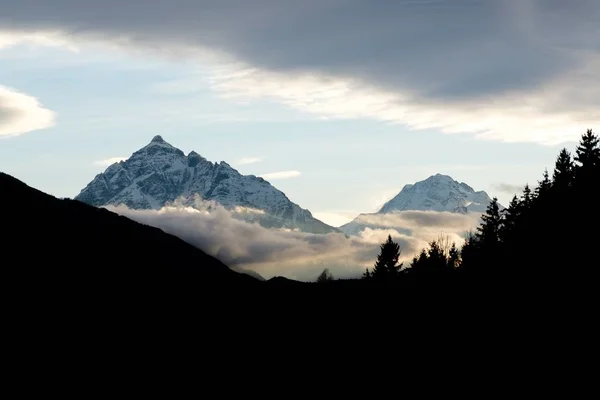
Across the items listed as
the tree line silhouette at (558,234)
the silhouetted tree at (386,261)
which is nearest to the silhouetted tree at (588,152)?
the tree line silhouette at (558,234)

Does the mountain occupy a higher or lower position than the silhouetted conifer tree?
lower

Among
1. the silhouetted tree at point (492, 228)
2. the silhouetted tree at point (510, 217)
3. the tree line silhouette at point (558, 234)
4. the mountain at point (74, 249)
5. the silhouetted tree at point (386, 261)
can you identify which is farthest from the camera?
the silhouetted tree at point (386, 261)

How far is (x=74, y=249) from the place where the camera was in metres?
80.5

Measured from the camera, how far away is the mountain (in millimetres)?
72250

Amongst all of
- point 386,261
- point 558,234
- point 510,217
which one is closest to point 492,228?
point 510,217

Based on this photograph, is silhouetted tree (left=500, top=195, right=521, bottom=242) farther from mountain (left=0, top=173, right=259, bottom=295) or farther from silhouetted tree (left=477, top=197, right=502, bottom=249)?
mountain (left=0, top=173, right=259, bottom=295)

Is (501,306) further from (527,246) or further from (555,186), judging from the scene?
(555,186)

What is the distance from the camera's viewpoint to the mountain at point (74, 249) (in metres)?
72.2

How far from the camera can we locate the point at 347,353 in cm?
5609

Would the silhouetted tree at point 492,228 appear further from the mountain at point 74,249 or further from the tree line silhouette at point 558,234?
the mountain at point 74,249

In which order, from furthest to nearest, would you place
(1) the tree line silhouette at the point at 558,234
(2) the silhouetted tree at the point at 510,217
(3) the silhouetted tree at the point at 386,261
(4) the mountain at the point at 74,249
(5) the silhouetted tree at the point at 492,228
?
(3) the silhouetted tree at the point at 386,261 → (5) the silhouetted tree at the point at 492,228 → (2) the silhouetted tree at the point at 510,217 → (4) the mountain at the point at 74,249 → (1) the tree line silhouette at the point at 558,234

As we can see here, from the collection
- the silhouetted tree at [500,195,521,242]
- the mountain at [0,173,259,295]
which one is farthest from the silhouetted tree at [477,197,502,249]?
the mountain at [0,173,259,295]

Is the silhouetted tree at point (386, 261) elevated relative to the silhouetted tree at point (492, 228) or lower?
lower

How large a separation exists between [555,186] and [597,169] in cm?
778
